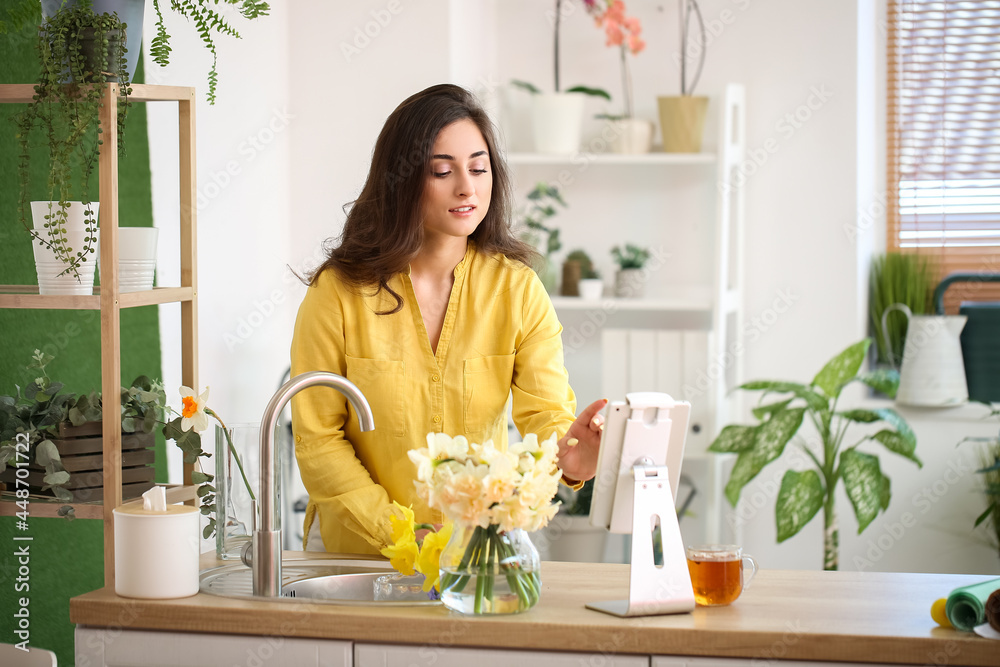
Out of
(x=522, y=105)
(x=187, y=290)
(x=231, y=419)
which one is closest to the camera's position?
(x=187, y=290)

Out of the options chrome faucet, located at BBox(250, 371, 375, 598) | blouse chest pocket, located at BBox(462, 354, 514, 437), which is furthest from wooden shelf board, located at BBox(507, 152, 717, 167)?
chrome faucet, located at BBox(250, 371, 375, 598)

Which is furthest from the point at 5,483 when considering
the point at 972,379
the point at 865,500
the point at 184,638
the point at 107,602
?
the point at 972,379

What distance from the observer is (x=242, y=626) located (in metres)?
1.43

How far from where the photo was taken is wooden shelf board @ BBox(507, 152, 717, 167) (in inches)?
134

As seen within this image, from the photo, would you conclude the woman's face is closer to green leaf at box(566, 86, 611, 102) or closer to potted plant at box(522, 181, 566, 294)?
potted plant at box(522, 181, 566, 294)

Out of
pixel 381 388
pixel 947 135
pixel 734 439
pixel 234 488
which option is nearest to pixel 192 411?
pixel 234 488

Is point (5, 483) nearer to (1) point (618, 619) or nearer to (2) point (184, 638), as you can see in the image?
(2) point (184, 638)

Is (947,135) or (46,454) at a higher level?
(947,135)

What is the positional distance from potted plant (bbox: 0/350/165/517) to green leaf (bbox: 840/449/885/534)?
2140mm

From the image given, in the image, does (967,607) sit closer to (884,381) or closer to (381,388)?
(381,388)

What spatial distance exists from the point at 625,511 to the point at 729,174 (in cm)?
226

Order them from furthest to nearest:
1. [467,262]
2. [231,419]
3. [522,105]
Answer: [522,105] → [231,419] → [467,262]

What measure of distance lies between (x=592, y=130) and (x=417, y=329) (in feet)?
6.47

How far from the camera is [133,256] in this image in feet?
5.61
